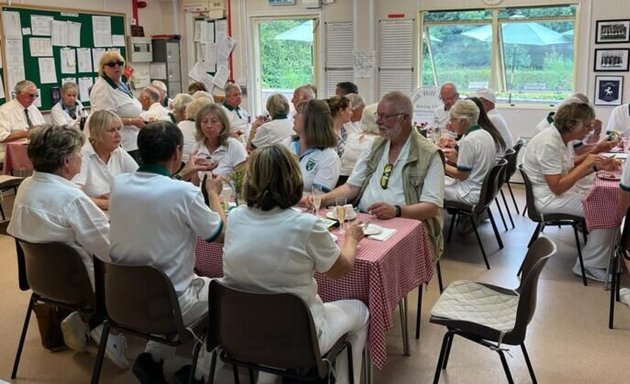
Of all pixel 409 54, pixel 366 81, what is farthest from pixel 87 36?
pixel 409 54

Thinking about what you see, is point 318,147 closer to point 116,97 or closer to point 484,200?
point 484,200

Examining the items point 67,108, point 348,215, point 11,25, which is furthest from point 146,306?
point 11,25

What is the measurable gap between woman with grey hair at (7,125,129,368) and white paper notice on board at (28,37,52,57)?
509cm

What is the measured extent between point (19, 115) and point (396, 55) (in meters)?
4.45

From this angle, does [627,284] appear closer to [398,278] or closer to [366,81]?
[398,278]

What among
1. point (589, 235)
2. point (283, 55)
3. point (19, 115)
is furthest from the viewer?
point (283, 55)

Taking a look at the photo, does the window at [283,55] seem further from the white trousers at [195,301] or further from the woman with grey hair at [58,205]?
the white trousers at [195,301]

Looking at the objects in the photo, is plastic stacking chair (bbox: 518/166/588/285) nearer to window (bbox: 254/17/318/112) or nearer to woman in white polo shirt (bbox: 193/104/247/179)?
woman in white polo shirt (bbox: 193/104/247/179)

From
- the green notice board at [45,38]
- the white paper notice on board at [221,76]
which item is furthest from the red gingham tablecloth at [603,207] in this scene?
the green notice board at [45,38]

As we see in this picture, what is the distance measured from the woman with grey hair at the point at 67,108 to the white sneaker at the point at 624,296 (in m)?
5.65

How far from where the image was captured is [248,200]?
214cm

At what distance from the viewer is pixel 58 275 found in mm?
2654

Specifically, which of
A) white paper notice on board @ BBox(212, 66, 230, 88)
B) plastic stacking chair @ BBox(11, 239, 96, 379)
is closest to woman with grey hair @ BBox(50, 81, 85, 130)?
white paper notice on board @ BBox(212, 66, 230, 88)

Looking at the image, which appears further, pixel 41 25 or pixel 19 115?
pixel 41 25
